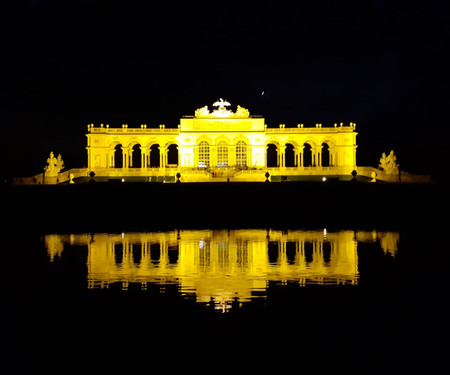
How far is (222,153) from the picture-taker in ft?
233

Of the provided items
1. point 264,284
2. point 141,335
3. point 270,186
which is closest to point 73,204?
point 270,186

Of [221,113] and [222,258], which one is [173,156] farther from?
[222,258]

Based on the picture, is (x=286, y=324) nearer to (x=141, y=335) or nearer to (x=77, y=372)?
(x=141, y=335)

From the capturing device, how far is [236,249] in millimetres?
19125

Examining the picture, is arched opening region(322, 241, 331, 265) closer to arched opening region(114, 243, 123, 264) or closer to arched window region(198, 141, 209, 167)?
arched opening region(114, 243, 123, 264)

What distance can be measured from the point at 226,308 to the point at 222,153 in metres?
59.9

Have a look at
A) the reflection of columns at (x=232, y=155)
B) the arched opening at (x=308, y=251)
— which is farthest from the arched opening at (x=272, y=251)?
the reflection of columns at (x=232, y=155)

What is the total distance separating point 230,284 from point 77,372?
568cm

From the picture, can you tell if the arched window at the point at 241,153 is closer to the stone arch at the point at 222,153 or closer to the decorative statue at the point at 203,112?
the stone arch at the point at 222,153

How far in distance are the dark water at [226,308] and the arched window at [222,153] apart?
51.3 meters

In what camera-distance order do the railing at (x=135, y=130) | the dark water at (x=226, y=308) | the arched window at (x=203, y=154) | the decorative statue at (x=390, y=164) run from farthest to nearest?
the arched window at (x=203, y=154) < the railing at (x=135, y=130) < the decorative statue at (x=390, y=164) < the dark water at (x=226, y=308)

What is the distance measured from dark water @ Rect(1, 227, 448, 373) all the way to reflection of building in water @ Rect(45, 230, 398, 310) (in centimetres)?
6

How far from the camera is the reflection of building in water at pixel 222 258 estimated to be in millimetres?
14055

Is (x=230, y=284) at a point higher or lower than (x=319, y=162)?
lower
